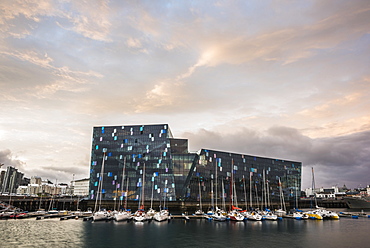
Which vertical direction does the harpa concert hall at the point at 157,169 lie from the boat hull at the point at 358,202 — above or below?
above

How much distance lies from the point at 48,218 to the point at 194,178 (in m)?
59.0

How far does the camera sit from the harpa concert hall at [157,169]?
115812 millimetres

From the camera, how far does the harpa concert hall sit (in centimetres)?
11581

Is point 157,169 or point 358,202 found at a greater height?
point 157,169

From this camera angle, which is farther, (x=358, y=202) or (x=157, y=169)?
(x=358, y=202)

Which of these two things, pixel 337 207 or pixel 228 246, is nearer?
pixel 228 246

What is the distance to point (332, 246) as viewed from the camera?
44938 millimetres

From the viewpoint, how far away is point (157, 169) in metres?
118

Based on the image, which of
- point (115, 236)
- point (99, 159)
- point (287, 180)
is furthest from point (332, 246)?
point (287, 180)

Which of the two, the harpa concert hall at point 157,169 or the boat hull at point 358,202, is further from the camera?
the boat hull at point 358,202

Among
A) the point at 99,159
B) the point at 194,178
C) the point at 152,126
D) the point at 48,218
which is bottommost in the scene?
the point at 48,218

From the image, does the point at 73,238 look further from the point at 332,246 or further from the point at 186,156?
the point at 186,156

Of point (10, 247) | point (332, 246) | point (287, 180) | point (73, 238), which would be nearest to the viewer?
point (10, 247)

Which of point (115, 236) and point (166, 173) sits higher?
point (166, 173)
